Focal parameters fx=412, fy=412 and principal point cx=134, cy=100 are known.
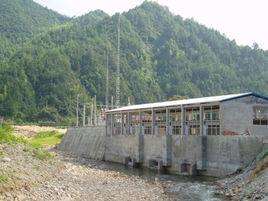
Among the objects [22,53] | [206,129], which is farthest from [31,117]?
[206,129]

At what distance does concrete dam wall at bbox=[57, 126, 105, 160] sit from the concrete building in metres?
10.2

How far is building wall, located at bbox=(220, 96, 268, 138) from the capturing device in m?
40.9

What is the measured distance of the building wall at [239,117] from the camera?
134 ft

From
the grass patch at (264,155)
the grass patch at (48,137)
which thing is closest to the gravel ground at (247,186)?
the grass patch at (264,155)

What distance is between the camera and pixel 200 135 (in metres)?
41.6

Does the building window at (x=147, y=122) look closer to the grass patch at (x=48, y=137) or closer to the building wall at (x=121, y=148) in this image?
the building wall at (x=121, y=148)

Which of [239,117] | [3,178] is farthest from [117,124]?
[3,178]

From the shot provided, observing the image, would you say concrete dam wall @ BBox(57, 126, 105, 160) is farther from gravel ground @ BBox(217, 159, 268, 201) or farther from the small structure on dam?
gravel ground @ BBox(217, 159, 268, 201)

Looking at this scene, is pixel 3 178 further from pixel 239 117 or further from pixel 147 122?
pixel 147 122

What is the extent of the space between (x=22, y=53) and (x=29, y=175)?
166242mm

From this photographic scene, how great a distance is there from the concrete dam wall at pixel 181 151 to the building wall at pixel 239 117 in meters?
2.56

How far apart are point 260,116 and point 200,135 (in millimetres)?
6898

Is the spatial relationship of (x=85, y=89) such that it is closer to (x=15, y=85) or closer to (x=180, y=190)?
(x=15, y=85)

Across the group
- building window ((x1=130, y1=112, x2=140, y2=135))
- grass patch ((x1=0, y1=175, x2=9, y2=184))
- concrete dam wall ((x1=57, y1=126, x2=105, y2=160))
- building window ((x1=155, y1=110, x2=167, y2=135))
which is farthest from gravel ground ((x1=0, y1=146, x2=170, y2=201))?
concrete dam wall ((x1=57, y1=126, x2=105, y2=160))
